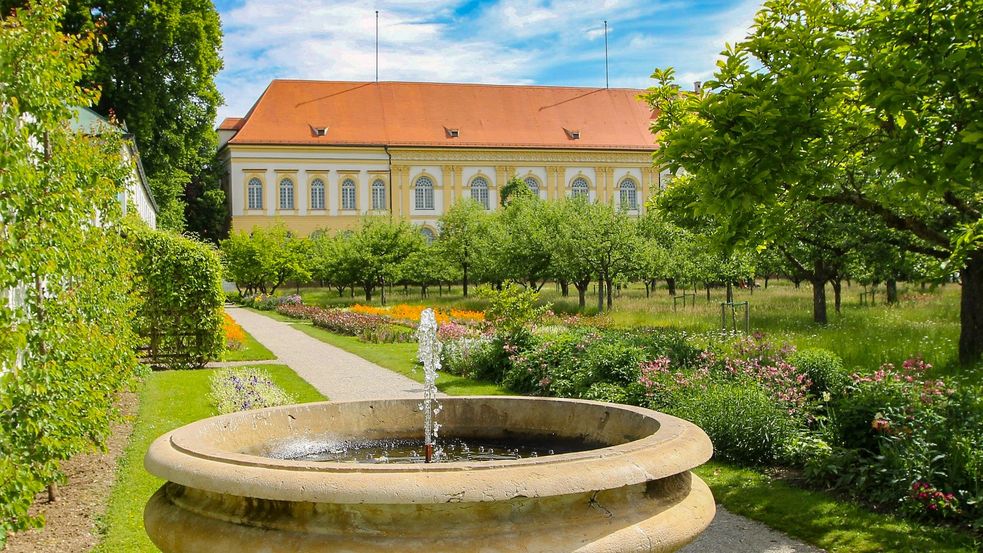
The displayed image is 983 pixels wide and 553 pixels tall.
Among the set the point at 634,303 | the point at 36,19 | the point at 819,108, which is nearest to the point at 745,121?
the point at 819,108

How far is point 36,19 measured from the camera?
635 cm

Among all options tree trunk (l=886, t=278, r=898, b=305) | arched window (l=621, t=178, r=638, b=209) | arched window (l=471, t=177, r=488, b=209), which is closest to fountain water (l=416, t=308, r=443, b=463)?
tree trunk (l=886, t=278, r=898, b=305)

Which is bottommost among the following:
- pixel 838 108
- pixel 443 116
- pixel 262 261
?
pixel 262 261

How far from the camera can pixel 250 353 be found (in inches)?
739

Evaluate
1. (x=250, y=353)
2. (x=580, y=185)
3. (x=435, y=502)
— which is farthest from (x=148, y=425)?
(x=580, y=185)

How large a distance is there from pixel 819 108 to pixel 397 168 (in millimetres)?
54200

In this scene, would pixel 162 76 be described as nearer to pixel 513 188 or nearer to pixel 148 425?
pixel 148 425

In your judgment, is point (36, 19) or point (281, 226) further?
point (281, 226)

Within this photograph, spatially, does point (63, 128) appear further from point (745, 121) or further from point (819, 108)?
point (819, 108)

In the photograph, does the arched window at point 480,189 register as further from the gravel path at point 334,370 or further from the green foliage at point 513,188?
the gravel path at point 334,370

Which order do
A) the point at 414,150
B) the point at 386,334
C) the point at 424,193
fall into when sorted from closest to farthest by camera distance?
the point at 386,334 < the point at 414,150 < the point at 424,193

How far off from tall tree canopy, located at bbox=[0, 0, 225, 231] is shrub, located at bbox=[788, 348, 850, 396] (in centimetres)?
2763

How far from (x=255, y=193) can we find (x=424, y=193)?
37.8 ft

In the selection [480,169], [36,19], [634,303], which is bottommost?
[634,303]
